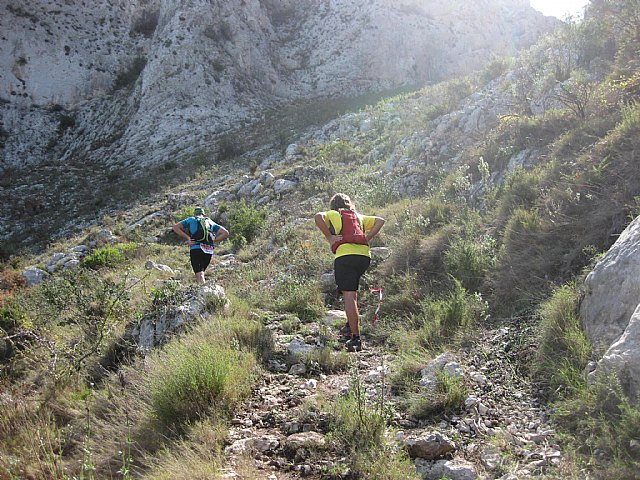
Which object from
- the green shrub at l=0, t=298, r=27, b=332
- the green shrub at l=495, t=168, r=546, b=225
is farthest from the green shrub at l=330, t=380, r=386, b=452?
the green shrub at l=0, t=298, r=27, b=332

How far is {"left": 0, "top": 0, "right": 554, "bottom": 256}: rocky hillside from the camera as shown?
20.2 m

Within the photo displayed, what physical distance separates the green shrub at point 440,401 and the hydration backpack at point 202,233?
4492 millimetres

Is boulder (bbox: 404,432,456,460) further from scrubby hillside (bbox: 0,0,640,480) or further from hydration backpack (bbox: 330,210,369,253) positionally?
hydration backpack (bbox: 330,210,369,253)

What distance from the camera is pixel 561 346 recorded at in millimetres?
3338

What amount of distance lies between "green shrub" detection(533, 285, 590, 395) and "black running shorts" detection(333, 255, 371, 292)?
1807mm

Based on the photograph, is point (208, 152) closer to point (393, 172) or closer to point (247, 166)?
point (247, 166)

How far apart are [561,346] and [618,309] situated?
0.49 m

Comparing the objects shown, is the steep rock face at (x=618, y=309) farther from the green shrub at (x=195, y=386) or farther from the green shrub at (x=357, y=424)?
the green shrub at (x=195, y=386)

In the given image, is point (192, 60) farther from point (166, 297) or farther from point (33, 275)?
point (166, 297)

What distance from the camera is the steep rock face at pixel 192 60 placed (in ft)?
71.6

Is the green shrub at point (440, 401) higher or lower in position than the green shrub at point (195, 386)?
lower

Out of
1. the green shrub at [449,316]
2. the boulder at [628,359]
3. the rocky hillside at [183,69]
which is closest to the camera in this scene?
the boulder at [628,359]

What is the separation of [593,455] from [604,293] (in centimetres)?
Answer: 133

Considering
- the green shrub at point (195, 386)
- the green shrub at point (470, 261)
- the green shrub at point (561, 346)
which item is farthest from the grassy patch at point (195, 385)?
the green shrub at point (470, 261)
